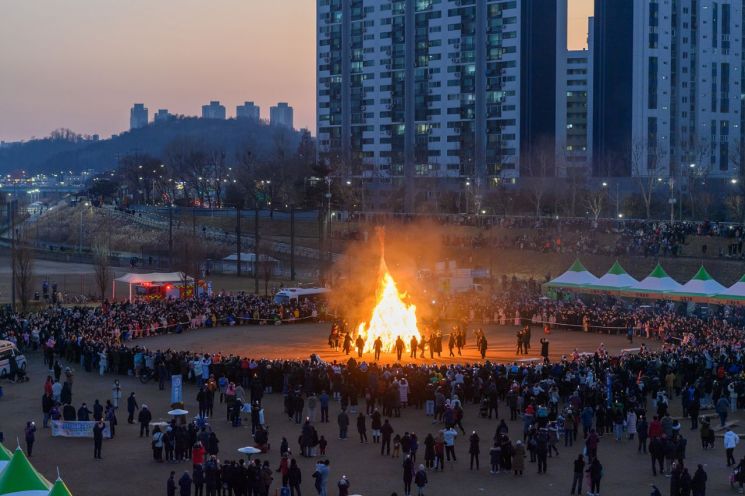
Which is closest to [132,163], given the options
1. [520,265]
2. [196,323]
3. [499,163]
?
[499,163]

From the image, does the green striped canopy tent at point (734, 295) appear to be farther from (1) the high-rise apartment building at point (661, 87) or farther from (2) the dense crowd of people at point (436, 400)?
(1) the high-rise apartment building at point (661, 87)

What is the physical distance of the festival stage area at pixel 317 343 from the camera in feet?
127

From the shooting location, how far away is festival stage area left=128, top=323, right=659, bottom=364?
127ft

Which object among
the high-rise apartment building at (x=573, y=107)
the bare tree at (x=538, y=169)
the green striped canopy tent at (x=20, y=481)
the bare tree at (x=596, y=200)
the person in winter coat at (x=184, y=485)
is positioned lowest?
the person in winter coat at (x=184, y=485)

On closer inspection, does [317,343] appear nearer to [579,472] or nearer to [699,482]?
[579,472]

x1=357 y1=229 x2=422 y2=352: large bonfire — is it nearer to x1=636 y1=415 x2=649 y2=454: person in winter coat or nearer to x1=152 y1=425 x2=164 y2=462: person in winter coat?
x1=636 y1=415 x2=649 y2=454: person in winter coat

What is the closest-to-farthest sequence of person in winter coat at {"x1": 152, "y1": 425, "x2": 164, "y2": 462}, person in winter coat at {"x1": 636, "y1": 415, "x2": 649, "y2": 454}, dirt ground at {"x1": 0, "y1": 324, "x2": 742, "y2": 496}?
dirt ground at {"x1": 0, "y1": 324, "x2": 742, "y2": 496} → person in winter coat at {"x1": 152, "y1": 425, "x2": 164, "y2": 462} → person in winter coat at {"x1": 636, "y1": 415, "x2": 649, "y2": 454}

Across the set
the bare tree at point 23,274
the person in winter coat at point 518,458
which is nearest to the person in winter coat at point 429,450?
the person in winter coat at point 518,458

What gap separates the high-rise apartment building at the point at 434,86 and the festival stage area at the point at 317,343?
207 feet

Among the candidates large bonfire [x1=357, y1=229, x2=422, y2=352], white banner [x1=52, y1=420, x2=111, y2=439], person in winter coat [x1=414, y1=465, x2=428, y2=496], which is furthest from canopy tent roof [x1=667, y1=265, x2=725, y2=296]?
white banner [x1=52, y1=420, x2=111, y2=439]

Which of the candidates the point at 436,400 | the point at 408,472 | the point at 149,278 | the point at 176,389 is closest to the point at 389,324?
the point at 436,400

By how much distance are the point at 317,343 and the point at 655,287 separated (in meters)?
15.9

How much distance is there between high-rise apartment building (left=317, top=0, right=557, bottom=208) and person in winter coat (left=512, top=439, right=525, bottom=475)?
84901mm

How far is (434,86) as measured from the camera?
113875 millimetres
